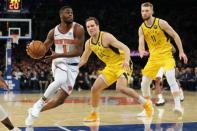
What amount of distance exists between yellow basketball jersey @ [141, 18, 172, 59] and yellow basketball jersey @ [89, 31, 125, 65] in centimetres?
99

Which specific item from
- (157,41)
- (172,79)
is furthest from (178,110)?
(157,41)

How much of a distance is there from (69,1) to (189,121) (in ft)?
65.6

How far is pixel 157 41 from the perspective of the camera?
933cm

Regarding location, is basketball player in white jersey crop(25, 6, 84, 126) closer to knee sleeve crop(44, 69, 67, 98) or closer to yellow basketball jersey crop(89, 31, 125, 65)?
knee sleeve crop(44, 69, 67, 98)

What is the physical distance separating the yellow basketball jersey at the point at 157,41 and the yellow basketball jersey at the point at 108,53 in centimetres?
99

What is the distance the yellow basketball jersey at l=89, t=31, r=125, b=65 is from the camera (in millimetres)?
8344

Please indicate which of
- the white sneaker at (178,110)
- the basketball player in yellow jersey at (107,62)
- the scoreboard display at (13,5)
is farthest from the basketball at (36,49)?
the scoreboard display at (13,5)

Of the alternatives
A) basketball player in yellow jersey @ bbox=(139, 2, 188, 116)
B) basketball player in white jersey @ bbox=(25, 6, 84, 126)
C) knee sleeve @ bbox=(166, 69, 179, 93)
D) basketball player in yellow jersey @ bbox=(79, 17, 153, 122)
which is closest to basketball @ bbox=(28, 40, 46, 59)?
basketball player in white jersey @ bbox=(25, 6, 84, 126)

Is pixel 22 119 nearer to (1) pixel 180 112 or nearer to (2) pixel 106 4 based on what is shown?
(1) pixel 180 112

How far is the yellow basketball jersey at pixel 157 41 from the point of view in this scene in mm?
9203

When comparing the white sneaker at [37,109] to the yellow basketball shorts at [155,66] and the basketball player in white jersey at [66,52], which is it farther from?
the yellow basketball shorts at [155,66]

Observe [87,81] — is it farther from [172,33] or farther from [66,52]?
[66,52]

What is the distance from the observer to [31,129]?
7.18m

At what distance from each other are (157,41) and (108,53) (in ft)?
4.34
